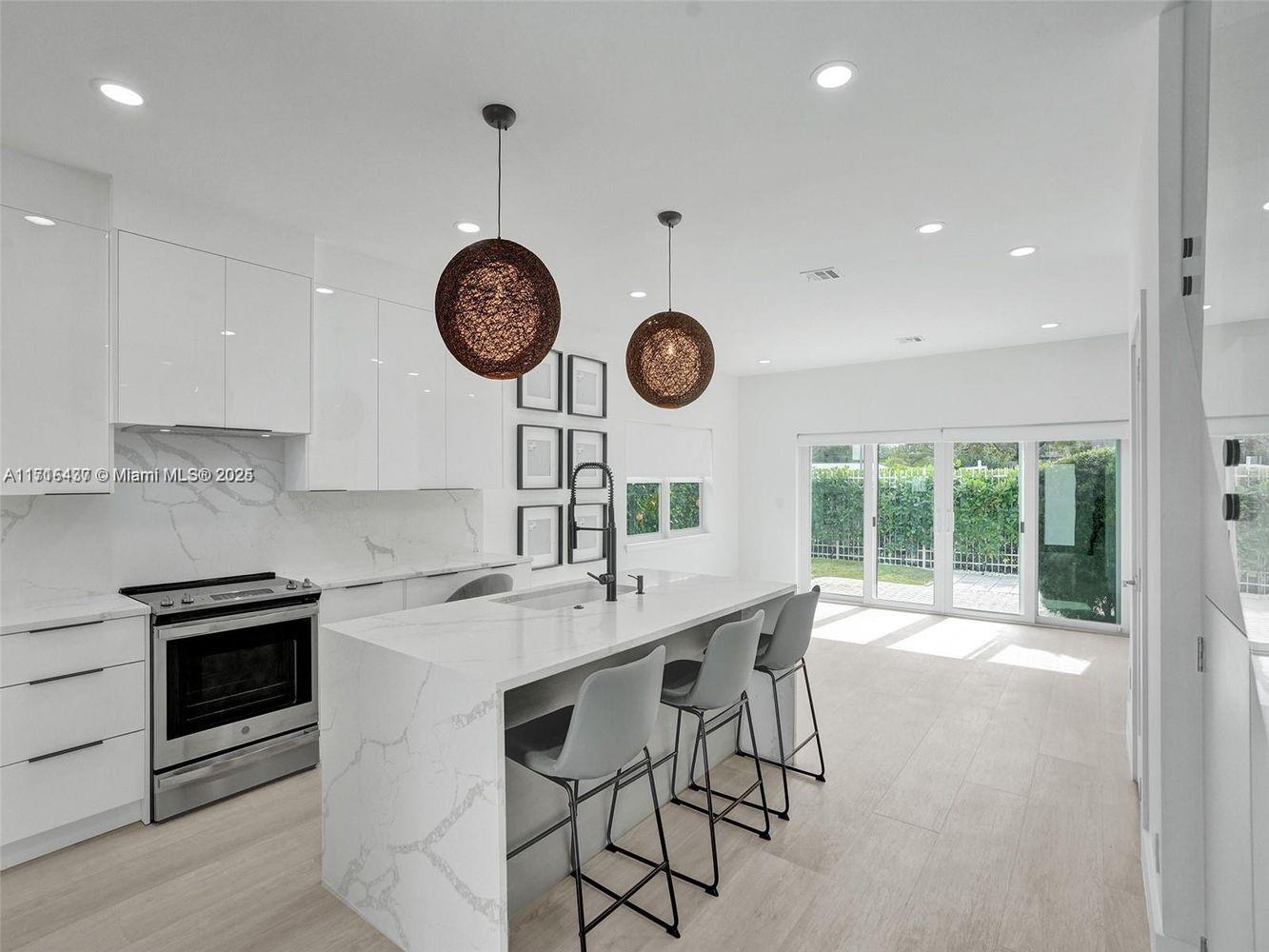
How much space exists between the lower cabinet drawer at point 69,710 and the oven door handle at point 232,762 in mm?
270

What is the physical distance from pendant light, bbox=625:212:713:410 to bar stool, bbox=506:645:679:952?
52.5 inches

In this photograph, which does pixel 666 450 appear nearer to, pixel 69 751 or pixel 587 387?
pixel 587 387

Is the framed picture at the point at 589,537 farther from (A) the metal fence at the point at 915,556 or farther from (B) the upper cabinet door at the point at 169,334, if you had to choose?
(A) the metal fence at the point at 915,556

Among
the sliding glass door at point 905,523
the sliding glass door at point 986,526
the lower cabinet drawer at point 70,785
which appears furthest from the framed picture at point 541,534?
the sliding glass door at point 986,526

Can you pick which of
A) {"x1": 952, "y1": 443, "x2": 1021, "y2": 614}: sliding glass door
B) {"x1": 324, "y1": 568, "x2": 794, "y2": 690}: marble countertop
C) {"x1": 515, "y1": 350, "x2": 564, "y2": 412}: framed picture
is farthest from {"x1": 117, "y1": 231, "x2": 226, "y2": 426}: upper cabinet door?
{"x1": 952, "y1": 443, "x2": 1021, "y2": 614}: sliding glass door

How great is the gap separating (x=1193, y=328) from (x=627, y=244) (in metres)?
2.55

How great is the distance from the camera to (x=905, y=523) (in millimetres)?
6941

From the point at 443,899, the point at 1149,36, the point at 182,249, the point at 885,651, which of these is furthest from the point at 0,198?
the point at 885,651

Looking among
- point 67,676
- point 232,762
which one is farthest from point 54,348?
point 232,762

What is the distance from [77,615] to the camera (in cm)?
255

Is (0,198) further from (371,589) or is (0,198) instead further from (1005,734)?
(1005,734)

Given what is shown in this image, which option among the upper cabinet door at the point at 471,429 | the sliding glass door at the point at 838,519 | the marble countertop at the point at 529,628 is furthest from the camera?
the sliding glass door at the point at 838,519

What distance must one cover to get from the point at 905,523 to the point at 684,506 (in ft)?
7.69

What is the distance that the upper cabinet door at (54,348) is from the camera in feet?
8.15
